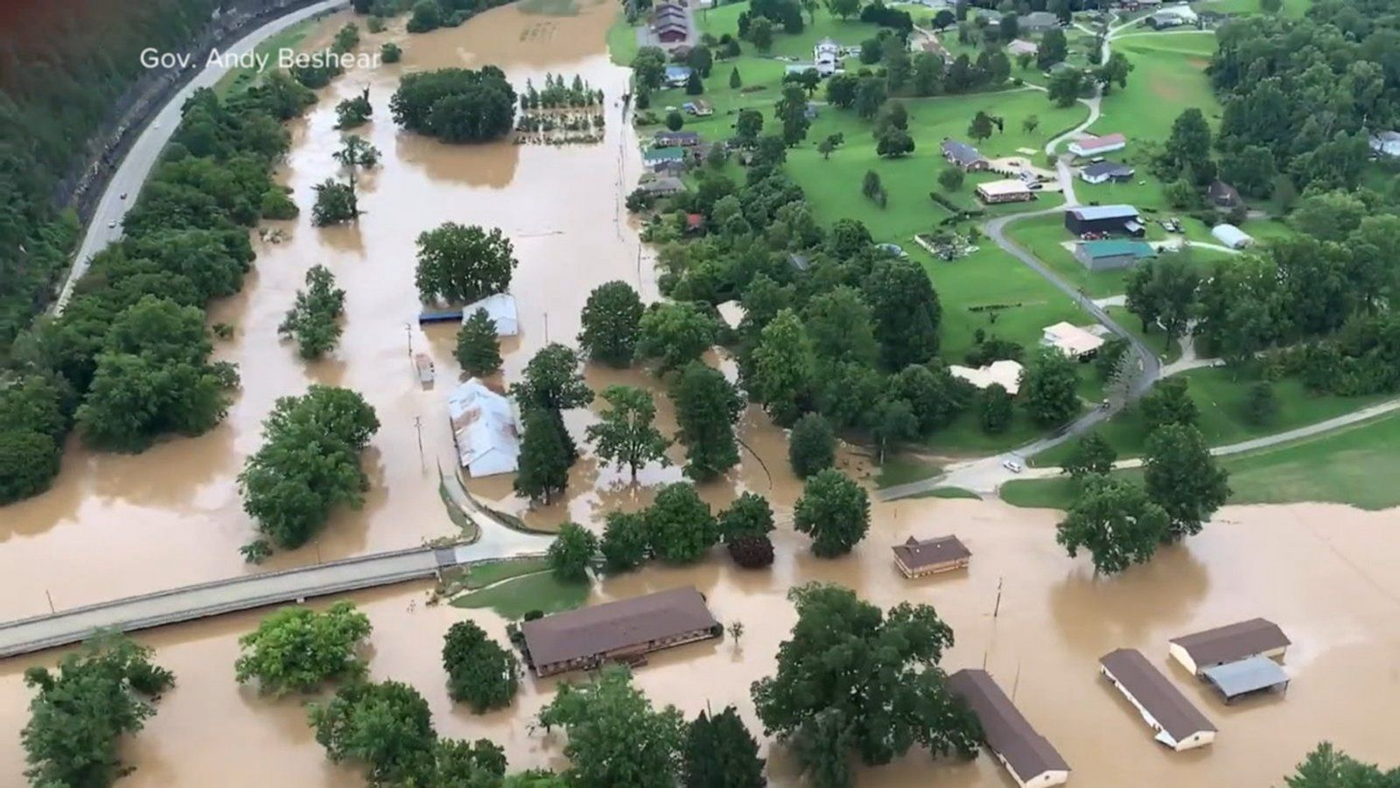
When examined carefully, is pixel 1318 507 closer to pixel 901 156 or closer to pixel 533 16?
pixel 901 156

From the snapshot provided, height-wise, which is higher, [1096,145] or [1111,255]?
[1111,255]

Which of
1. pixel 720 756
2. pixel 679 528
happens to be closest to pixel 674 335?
pixel 679 528

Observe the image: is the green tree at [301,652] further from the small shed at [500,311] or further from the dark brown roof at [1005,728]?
the small shed at [500,311]

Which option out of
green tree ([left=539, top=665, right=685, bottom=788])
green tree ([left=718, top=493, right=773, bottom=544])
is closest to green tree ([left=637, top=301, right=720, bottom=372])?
green tree ([left=718, top=493, right=773, bottom=544])

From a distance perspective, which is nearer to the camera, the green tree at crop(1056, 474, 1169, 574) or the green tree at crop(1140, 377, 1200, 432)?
the green tree at crop(1056, 474, 1169, 574)

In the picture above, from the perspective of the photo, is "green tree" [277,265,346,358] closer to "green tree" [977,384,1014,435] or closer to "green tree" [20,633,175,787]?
"green tree" [20,633,175,787]

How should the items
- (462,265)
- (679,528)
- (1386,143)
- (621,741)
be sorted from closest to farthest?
1. (621,741)
2. (679,528)
3. (462,265)
4. (1386,143)

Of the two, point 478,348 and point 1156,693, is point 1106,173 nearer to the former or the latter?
point 478,348
